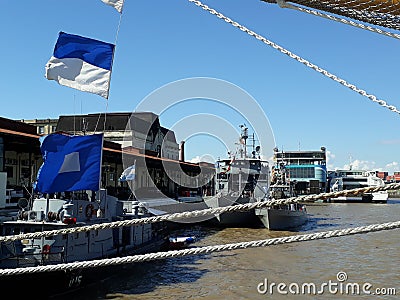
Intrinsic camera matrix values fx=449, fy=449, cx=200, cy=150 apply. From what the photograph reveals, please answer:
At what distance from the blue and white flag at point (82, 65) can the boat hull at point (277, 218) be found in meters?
26.2

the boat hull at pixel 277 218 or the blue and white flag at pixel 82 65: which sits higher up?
the blue and white flag at pixel 82 65

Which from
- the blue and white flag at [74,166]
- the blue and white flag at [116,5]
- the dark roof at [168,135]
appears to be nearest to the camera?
the blue and white flag at [116,5]

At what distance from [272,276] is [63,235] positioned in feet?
28.5

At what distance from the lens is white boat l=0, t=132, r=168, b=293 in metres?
12.7

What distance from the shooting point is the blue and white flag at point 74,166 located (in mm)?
12172

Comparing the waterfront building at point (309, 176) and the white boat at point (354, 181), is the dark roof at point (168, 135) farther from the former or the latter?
the white boat at point (354, 181)

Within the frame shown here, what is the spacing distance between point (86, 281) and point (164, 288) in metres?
2.92

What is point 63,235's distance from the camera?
15438mm

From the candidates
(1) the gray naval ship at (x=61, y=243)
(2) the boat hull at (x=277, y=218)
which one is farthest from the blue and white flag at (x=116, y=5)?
(2) the boat hull at (x=277, y=218)

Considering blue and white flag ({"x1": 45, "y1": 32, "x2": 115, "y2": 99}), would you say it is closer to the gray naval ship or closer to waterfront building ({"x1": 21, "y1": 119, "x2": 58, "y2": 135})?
the gray naval ship

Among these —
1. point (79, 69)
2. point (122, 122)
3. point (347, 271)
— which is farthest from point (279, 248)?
point (122, 122)

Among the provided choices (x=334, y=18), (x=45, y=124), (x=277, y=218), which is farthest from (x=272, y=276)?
(x=45, y=124)

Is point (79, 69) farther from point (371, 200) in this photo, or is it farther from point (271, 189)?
point (371, 200)

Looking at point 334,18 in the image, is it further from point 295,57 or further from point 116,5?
point 116,5
